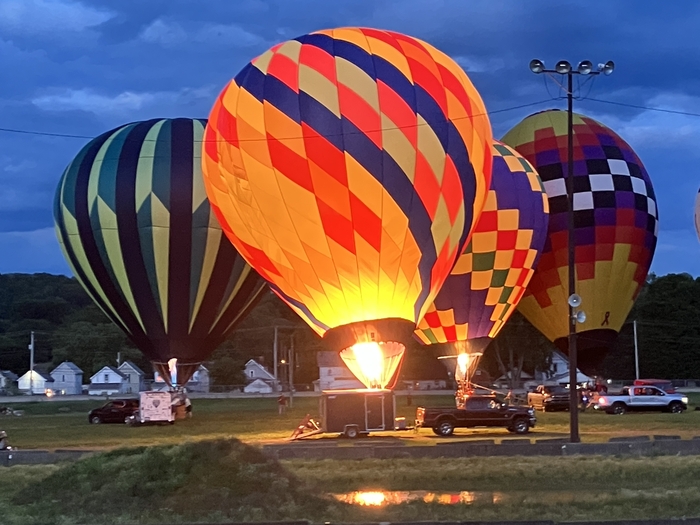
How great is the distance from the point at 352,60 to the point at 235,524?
15.5 m

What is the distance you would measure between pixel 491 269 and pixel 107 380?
6052 cm

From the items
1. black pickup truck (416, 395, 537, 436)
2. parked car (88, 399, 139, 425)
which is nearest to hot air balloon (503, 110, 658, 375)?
black pickup truck (416, 395, 537, 436)

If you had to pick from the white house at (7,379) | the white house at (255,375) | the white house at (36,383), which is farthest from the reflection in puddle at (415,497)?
the white house at (7,379)

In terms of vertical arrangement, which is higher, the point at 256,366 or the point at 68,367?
the point at 68,367

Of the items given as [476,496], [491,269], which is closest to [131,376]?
[491,269]

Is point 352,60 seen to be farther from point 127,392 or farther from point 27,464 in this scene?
point 127,392

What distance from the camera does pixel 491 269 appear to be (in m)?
33.3

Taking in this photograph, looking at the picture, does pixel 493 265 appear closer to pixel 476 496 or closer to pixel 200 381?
pixel 476 496

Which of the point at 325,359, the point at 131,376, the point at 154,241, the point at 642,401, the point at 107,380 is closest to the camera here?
the point at 154,241

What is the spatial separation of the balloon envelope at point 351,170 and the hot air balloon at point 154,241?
328 inches

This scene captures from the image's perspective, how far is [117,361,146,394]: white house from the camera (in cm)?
8500

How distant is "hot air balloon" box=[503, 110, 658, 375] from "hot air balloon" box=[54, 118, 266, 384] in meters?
11.7

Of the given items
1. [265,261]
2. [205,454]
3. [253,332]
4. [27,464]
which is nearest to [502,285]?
[265,261]

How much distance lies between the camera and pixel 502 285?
33656mm
